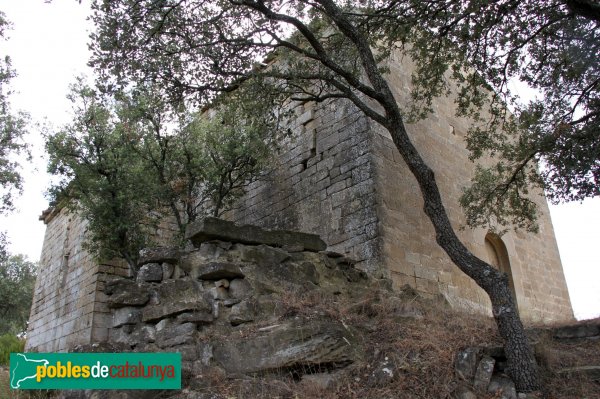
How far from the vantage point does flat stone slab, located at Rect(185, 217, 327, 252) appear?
215 inches

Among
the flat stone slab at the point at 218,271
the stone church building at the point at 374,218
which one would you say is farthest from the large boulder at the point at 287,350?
the stone church building at the point at 374,218

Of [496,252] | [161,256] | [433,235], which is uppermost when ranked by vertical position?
[496,252]

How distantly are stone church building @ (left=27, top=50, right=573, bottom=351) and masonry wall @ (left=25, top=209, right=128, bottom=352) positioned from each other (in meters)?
0.04

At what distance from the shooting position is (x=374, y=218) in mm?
8102

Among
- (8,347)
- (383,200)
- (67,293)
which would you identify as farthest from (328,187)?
(8,347)

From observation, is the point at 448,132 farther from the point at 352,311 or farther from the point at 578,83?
the point at 352,311

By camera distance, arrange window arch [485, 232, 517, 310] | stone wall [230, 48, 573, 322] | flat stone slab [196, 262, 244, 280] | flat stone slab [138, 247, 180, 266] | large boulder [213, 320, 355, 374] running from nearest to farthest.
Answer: large boulder [213, 320, 355, 374] → flat stone slab [196, 262, 244, 280] → flat stone slab [138, 247, 180, 266] → stone wall [230, 48, 573, 322] → window arch [485, 232, 517, 310]

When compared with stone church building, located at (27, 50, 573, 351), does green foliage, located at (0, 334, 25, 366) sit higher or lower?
lower

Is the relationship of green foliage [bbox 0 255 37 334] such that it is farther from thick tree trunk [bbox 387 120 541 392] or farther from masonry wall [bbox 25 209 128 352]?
thick tree trunk [bbox 387 120 541 392]

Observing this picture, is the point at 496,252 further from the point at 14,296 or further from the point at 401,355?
the point at 14,296

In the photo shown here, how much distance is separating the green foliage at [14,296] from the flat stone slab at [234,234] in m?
19.2

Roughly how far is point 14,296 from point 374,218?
20.9 meters

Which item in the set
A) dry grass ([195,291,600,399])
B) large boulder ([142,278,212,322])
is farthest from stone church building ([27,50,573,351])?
large boulder ([142,278,212,322])

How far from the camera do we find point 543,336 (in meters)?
5.09
